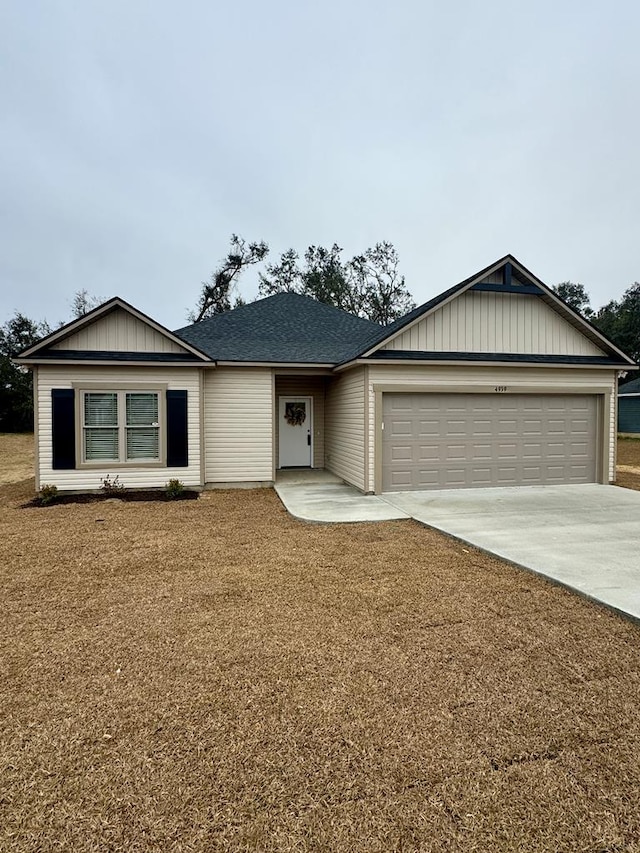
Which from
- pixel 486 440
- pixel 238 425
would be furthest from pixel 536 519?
pixel 238 425

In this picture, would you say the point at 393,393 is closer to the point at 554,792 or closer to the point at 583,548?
the point at 583,548

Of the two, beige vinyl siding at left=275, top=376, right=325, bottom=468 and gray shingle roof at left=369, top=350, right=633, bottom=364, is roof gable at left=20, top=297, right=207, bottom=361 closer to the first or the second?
beige vinyl siding at left=275, top=376, right=325, bottom=468

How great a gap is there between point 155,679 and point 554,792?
7.71ft

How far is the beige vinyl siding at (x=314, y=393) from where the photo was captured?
498 inches

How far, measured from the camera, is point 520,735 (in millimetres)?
2475

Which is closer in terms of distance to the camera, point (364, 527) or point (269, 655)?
point (269, 655)

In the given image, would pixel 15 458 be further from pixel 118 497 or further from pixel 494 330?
pixel 494 330

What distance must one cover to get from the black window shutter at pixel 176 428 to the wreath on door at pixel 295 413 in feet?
11.3

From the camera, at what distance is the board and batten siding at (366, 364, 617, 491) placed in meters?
9.46

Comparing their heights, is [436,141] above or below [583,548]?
above

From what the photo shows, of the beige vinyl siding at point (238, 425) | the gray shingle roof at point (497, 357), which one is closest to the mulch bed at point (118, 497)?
the beige vinyl siding at point (238, 425)

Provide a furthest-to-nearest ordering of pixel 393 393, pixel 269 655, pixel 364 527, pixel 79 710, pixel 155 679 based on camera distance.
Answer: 1. pixel 393 393
2. pixel 364 527
3. pixel 269 655
4. pixel 155 679
5. pixel 79 710

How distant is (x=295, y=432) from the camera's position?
12.9 m

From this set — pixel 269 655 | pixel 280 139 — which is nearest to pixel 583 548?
pixel 269 655
